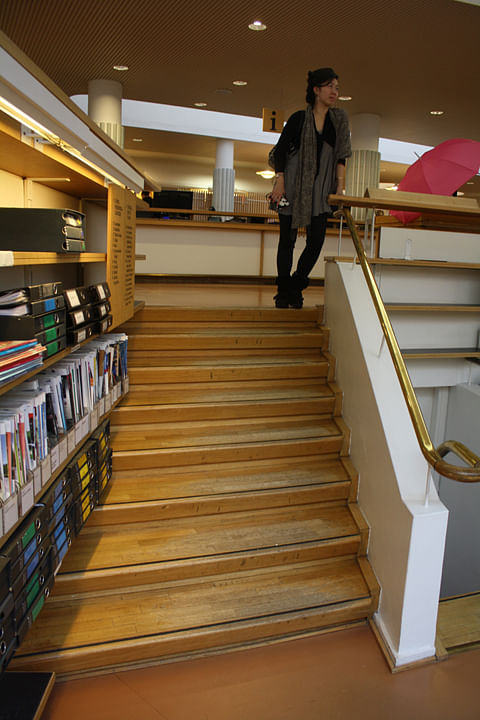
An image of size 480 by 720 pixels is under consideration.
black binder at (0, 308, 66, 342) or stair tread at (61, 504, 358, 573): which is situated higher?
black binder at (0, 308, 66, 342)

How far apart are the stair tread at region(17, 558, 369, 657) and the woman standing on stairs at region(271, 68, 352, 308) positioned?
2217mm

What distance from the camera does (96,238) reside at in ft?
9.68

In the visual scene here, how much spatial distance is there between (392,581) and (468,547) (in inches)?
72.0

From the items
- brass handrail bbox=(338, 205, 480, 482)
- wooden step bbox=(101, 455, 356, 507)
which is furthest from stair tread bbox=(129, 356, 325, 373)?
brass handrail bbox=(338, 205, 480, 482)

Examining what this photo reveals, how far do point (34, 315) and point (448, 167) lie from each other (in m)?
3.37

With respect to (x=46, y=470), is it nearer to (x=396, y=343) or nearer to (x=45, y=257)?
(x=45, y=257)

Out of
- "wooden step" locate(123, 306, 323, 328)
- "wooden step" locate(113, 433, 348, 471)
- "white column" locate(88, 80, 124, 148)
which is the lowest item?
"wooden step" locate(113, 433, 348, 471)

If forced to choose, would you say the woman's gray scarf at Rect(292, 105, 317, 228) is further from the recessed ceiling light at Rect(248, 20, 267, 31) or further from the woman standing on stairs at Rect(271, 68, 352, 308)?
the recessed ceiling light at Rect(248, 20, 267, 31)

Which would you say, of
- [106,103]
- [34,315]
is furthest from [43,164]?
[106,103]

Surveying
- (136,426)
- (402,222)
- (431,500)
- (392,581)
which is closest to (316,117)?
(402,222)

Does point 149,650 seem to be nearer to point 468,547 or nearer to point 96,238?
point 96,238

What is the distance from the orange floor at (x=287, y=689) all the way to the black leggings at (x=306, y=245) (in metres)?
2.38

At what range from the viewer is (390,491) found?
93.4 inches

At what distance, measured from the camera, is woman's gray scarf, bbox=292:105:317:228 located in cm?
344
